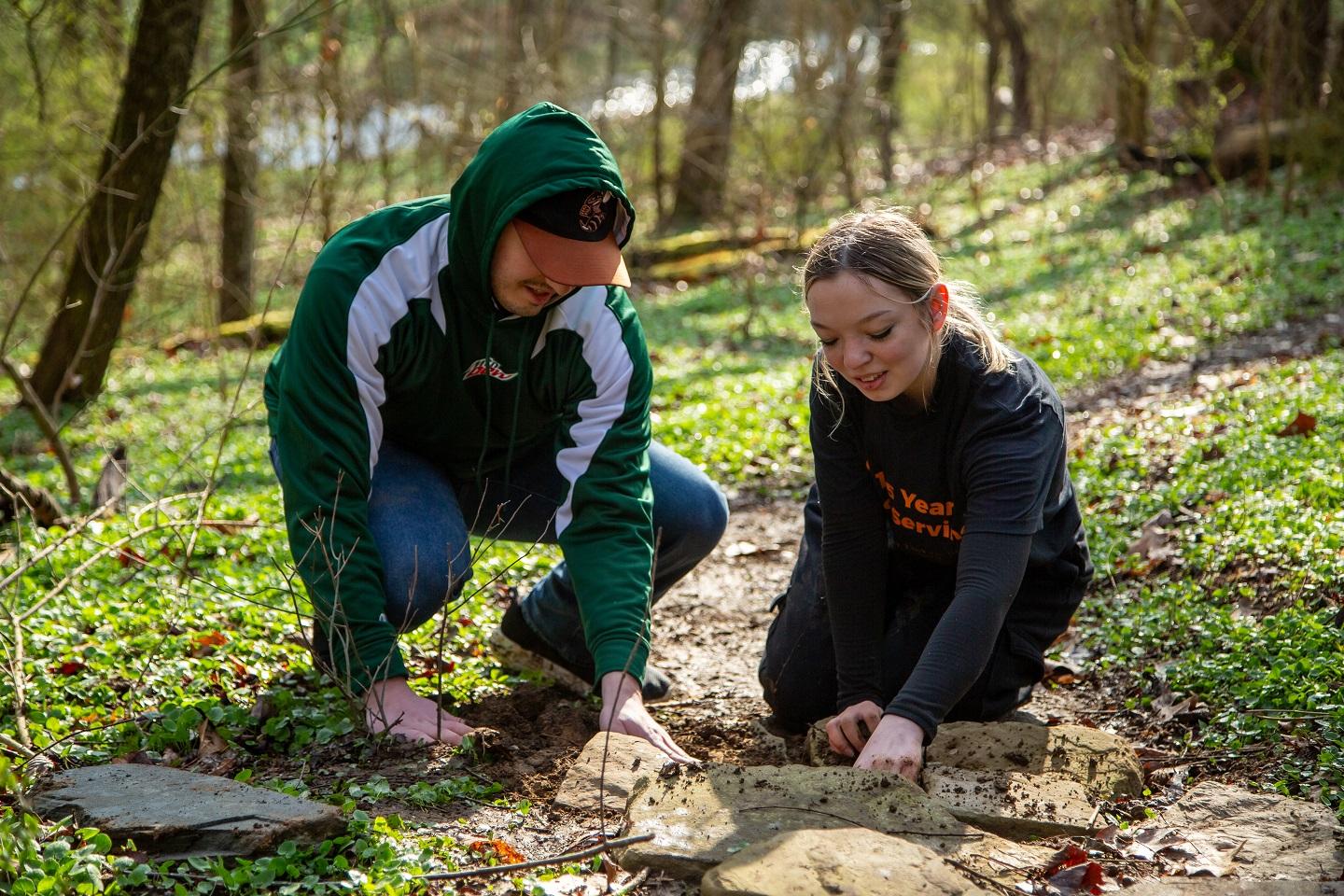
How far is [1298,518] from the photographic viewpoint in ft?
13.4

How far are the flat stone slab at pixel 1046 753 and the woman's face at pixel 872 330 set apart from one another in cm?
93

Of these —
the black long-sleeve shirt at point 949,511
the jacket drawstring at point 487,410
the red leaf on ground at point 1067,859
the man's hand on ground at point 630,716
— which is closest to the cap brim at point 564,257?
the jacket drawstring at point 487,410

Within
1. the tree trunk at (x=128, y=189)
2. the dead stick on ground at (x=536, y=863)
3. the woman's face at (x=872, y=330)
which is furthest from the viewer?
the tree trunk at (x=128, y=189)

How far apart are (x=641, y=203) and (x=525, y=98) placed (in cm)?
545

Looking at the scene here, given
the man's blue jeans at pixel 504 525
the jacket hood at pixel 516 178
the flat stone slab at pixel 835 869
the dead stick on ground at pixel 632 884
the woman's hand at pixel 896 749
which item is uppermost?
the jacket hood at pixel 516 178

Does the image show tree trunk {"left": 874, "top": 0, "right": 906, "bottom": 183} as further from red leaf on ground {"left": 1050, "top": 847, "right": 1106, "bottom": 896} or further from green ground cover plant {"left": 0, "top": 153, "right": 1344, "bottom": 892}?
red leaf on ground {"left": 1050, "top": 847, "right": 1106, "bottom": 896}

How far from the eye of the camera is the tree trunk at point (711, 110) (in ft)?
49.4

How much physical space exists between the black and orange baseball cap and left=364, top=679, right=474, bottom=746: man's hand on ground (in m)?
1.18

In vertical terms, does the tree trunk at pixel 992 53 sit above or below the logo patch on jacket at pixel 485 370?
above

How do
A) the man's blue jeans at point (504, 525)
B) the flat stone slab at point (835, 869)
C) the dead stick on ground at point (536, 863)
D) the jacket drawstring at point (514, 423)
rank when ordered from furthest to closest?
the jacket drawstring at point (514, 423)
the man's blue jeans at point (504, 525)
the dead stick on ground at point (536, 863)
the flat stone slab at point (835, 869)

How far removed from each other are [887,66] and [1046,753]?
58.5 feet

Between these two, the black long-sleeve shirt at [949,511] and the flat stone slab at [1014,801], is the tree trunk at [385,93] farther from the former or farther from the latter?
the flat stone slab at [1014,801]

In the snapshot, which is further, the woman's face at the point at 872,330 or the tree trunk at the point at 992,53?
the tree trunk at the point at 992,53

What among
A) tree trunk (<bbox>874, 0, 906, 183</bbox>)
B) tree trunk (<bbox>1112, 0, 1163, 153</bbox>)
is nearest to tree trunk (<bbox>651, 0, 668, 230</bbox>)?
tree trunk (<bbox>874, 0, 906, 183</bbox>)
